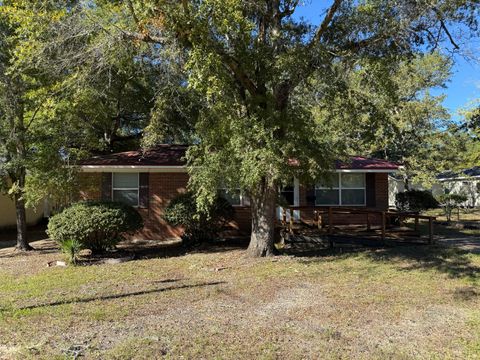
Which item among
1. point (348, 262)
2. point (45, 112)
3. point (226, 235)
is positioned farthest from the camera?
point (226, 235)

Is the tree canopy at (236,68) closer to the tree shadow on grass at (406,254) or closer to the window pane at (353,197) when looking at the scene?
the tree shadow on grass at (406,254)

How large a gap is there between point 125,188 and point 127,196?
30 centimetres

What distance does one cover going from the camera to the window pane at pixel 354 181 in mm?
17109

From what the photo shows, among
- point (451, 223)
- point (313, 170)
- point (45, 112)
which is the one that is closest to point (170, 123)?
point (45, 112)

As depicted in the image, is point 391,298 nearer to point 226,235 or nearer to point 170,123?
point 226,235

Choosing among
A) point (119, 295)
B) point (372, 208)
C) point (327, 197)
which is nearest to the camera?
point (119, 295)

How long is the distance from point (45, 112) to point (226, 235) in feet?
23.7

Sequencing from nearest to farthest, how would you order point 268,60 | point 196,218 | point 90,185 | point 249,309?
point 249,309, point 268,60, point 196,218, point 90,185

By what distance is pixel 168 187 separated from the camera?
15914 mm

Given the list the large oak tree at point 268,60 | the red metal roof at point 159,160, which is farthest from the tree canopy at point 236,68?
the red metal roof at point 159,160

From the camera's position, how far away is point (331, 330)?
587cm

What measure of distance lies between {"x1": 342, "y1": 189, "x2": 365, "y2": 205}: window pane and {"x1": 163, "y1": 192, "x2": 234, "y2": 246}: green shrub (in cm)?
544

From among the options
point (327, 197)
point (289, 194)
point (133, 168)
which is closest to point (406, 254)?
point (327, 197)

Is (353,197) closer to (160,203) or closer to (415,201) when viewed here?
(415,201)
